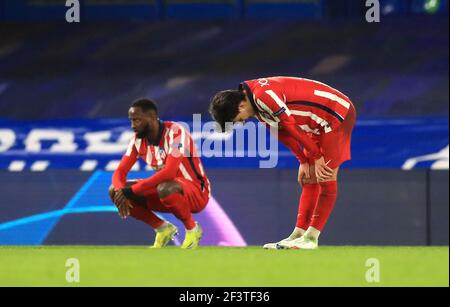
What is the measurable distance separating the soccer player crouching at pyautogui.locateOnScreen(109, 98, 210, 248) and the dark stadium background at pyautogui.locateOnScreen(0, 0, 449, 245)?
3.01 metres

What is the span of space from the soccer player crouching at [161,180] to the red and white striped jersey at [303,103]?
1.04 m

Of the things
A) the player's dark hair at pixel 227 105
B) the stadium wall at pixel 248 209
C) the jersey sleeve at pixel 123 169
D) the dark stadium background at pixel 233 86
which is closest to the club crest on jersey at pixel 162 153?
the jersey sleeve at pixel 123 169

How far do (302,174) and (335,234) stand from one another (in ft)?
13.4

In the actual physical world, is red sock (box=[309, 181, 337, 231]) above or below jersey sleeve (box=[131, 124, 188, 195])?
below

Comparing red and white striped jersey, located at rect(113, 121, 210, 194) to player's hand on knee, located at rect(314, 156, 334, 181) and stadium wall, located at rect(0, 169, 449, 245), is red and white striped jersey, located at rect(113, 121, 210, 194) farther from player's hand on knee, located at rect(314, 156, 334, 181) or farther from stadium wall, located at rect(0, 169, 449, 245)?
stadium wall, located at rect(0, 169, 449, 245)

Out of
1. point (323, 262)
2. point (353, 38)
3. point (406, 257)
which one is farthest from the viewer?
point (353, 38)

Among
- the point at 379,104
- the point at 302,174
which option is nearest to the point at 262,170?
the point at 379,104

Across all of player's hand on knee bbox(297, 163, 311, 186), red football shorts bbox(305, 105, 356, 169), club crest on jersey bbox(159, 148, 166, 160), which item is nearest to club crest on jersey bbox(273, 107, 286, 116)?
red football shorts bbox(305, 105, 356, 169)

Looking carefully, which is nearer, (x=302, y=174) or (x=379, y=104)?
(x=302, y=174)

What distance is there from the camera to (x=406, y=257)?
277 inches

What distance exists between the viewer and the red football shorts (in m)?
7.26

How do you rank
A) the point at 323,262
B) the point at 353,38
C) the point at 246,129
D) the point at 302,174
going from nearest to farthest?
the point at 323,262 < the point at 302,174 < the point at 246,129 < the point at 353,38

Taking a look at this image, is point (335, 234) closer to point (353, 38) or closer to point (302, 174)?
point (353, 38)

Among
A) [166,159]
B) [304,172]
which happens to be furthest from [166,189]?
[304,172]
